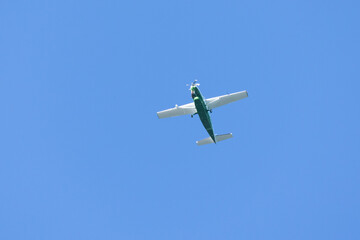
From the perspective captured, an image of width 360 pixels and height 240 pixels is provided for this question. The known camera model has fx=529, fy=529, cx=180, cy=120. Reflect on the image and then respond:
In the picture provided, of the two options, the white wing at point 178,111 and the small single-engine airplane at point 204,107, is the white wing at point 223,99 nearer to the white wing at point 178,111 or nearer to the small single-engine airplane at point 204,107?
the small single-engine airplane at point 204,107

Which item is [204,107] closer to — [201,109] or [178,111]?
[201,109]

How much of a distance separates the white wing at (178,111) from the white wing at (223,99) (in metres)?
2.27

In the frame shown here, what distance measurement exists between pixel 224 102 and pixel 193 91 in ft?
17.6

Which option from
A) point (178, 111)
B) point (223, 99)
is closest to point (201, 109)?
point (223, 99)

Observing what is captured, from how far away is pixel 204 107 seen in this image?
63906 mm

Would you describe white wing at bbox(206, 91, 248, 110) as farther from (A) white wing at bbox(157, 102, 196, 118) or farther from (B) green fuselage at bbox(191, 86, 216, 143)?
(A) white wing at bbox(157, 102, 196, 118)

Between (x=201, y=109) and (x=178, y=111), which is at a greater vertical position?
(x=178, y=111)

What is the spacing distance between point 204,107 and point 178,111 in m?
4.57

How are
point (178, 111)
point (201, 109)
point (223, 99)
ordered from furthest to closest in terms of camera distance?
point (178, 111)
point (223, 99)
point (201, 109)

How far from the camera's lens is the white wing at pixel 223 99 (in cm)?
6538

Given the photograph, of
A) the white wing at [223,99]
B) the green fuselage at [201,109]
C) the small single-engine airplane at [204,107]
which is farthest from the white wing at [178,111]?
the white wing at [223,99]

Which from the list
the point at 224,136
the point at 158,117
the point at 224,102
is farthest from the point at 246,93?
the point at 158,117

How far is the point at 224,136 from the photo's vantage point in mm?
69312

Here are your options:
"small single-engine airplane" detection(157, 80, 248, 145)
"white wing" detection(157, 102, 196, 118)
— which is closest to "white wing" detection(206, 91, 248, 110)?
"small single-engine airplane" detection(157, 80, 248, 145)
